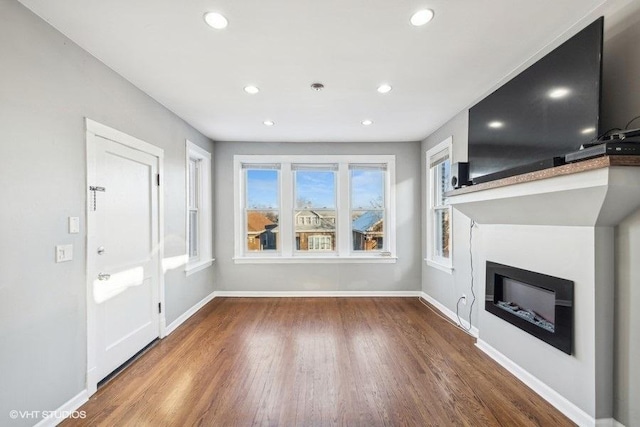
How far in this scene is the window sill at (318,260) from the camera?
4.64m

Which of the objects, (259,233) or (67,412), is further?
(259,233)

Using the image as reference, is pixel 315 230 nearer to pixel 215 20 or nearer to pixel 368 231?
pixel 368 231

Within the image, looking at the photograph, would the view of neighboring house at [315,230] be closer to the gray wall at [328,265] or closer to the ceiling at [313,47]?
the gray wall at [328,265]

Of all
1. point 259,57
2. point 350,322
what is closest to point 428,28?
point 259,57

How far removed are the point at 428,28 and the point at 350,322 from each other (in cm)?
311

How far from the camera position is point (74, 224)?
6.53 ft

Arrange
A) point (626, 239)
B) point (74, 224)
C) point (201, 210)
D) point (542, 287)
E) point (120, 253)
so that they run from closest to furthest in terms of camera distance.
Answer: point (626, 239), point (74, 224), point (542, 287), point (120, 253), point (201, 210)

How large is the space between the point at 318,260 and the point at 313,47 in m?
3.28

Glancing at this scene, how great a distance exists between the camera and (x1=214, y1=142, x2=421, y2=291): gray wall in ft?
15.3

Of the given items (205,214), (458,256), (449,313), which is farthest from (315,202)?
(449,313)

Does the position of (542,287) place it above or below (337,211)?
below

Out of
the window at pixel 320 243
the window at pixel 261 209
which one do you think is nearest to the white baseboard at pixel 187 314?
the window at pixel 261 209

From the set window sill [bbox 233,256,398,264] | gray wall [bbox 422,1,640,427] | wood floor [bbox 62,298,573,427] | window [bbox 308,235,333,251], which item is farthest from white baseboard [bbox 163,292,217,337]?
gray wall [bbox 422,1,640,427]

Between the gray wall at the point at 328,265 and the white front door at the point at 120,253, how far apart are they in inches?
64.2
